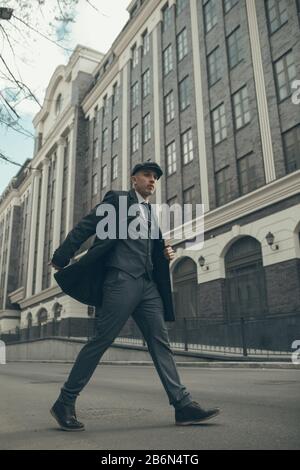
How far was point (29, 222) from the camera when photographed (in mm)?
46906

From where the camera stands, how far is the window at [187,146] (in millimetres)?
21359

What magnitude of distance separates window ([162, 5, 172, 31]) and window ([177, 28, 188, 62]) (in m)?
1.79

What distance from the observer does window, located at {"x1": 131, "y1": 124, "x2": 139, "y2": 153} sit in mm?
27188

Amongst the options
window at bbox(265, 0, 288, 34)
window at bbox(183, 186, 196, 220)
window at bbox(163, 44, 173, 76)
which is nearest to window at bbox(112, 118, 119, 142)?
window at bbox(163, 44, 173, 76)

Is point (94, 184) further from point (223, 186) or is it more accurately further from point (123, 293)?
point (123, 293)

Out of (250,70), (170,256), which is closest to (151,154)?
(250,70)

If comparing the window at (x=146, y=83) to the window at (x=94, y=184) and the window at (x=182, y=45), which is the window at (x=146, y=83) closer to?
the window at (x=182, y=45)

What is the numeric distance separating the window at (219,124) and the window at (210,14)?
466 centimetres

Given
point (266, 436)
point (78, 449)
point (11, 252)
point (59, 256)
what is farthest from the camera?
point (11, 252)

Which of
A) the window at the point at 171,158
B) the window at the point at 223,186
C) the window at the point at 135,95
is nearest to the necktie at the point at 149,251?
the window at the point at 223,186

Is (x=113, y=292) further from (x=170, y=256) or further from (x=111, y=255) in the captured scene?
(x=170, y=256)

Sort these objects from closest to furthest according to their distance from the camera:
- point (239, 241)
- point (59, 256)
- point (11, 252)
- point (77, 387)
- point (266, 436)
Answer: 1. point (266, 436)
2. point (77, 387)
3. point (59, 256)
4. point (239, 241)
5. point (11, 252)

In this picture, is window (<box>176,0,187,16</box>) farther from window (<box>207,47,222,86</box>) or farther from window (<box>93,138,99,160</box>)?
window (<box>93,138,99,160</box>)

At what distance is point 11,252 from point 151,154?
32620 millimetres
